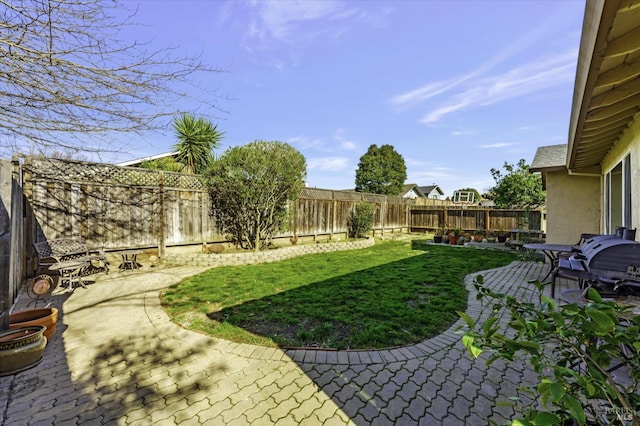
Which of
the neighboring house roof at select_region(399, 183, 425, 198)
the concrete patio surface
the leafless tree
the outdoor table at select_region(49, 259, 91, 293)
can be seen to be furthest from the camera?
the neighboring house roof at select_region(399, 183, 425, 198)

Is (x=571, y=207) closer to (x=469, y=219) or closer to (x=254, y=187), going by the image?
(x=469, y=219)

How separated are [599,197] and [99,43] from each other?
36.6 ft

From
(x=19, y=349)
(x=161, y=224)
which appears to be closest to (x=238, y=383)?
(x=19, y=349)

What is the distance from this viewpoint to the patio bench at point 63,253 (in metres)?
5.75

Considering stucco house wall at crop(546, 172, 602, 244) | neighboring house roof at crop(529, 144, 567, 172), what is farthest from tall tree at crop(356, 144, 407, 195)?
stucco house wall at crop(546, 172, 602, 244)

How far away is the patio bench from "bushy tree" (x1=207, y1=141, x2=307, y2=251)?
3160 mm

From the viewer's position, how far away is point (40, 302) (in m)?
4.64

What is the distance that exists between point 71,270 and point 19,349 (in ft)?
11.9

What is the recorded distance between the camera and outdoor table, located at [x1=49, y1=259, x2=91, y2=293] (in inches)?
211

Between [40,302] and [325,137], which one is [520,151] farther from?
[40,302]

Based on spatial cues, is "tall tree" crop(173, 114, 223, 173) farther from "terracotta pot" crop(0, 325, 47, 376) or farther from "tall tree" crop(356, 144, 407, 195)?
"tall tree" crop(356, 144, 407, 195)

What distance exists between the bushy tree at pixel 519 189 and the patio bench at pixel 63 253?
16.3m

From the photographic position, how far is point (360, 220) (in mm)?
12891

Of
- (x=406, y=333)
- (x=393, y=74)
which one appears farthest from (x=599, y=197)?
(x=406, y=333)
